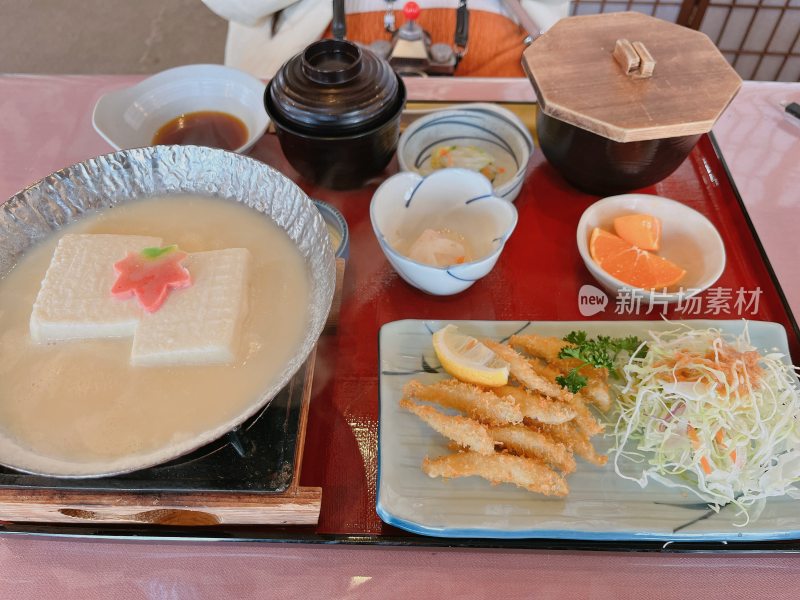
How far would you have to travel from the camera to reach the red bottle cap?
8.57 ft

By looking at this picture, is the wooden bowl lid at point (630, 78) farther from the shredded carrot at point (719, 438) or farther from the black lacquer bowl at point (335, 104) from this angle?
the shredded carrot at point (719, 438)

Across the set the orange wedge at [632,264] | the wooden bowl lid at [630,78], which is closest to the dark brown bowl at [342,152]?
the wooden bowl lid at [630,78]

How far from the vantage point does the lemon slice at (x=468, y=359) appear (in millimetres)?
1312

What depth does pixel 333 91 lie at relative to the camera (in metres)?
1.61

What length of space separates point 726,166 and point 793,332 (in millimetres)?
674

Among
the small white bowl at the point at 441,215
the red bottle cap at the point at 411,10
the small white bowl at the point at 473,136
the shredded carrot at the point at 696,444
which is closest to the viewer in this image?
the shredded carrot at the point at 696,444

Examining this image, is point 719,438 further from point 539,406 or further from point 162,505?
point 162,505

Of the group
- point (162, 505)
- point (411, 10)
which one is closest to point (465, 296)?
point (162, 505)

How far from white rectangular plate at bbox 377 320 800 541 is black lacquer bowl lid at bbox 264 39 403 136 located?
82cm

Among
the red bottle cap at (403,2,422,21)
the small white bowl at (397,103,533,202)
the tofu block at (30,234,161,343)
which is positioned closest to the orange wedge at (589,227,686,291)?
the small white bowl at (397,103,533,202)

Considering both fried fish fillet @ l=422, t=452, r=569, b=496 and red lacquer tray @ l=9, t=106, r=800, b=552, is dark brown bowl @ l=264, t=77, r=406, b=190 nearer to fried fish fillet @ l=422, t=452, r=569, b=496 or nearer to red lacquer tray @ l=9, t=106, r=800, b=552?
red lacquer tray @ l=9, t=106, r=800, b=552

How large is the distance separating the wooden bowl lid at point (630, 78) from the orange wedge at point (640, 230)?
0.80 ft

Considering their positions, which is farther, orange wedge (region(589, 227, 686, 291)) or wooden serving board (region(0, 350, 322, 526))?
orange wedge (region(589, 227, 686, 291))

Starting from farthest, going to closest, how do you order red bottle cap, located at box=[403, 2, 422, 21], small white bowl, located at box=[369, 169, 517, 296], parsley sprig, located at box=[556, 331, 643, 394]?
red bottle cap, located at box=[403, 2, 422, 21]
small white bowl, located at box=[369, 169, 517, 296]
parsley sprig, located at box=[556, 331, 643, 394]
